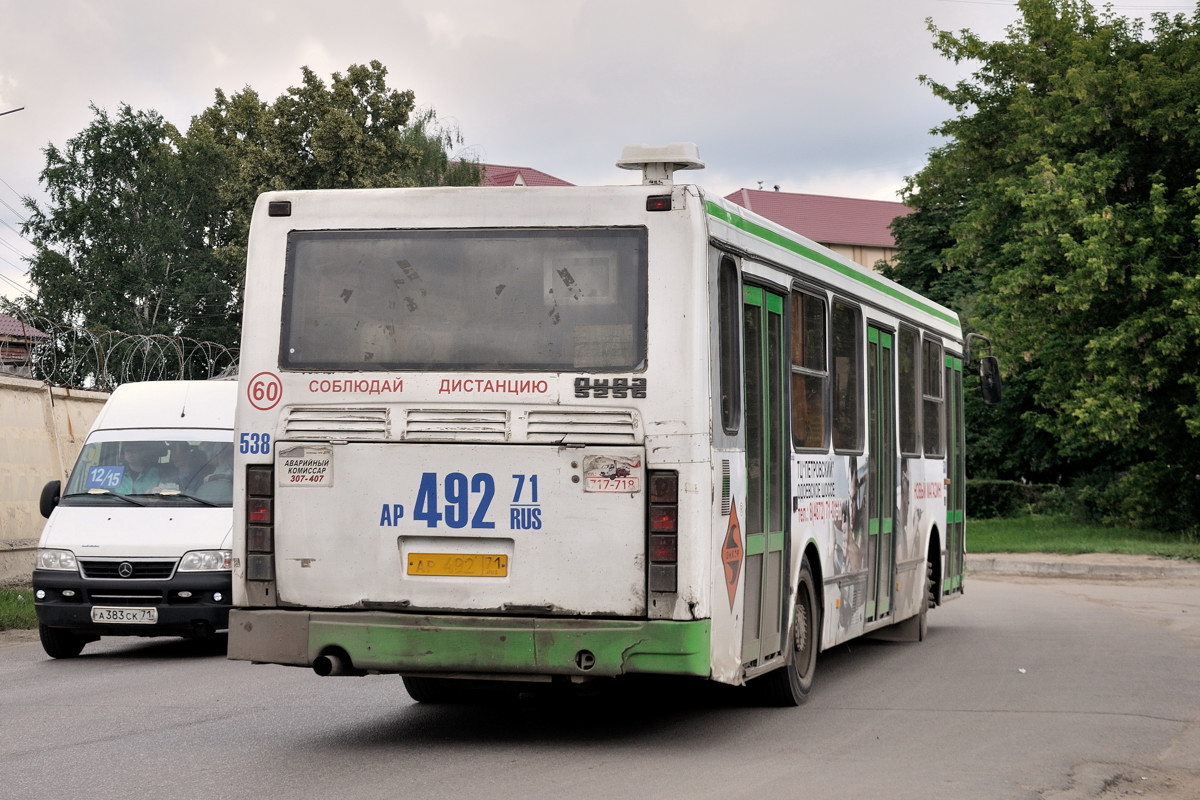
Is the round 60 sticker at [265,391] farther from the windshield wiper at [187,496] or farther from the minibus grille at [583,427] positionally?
the windshield wiper at [187,496]

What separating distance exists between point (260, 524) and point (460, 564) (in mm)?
1160

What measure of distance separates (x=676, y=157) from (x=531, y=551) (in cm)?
228

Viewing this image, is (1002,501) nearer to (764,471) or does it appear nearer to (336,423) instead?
(764,471)

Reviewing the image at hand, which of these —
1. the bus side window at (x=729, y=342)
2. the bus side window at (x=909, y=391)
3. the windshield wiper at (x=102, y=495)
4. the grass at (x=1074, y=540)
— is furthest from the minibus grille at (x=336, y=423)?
the grass at (x=1074, y=540)

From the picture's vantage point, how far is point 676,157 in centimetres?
851

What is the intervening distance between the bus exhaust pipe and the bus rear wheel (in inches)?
117

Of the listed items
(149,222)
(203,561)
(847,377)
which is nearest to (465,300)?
(847,377)

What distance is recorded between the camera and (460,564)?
27.1 feet

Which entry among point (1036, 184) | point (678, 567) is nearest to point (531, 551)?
point (678, 567)

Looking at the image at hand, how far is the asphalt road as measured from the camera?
7535 mm

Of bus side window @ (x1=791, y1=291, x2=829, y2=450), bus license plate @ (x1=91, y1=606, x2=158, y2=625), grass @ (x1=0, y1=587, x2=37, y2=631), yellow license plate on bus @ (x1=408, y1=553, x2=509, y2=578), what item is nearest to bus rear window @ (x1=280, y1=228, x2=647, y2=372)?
yellow license plate on bus @ (x1=408, y1=553, x2=509, y2=578)

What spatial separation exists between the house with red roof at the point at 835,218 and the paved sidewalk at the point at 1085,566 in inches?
2979

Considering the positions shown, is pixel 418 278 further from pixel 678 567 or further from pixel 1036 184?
pixel 1036 184

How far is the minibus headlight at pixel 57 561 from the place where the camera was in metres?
13.3
